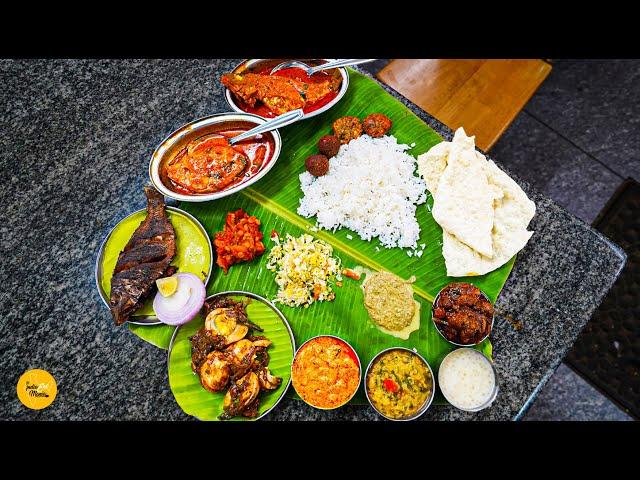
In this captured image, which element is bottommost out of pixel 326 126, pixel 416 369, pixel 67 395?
pixel 67 395

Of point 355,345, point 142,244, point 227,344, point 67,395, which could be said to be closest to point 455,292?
point 355,345

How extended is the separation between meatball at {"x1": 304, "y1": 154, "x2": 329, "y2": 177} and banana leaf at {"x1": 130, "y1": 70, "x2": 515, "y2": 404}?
10 centimetres

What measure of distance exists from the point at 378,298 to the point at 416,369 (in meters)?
0.39

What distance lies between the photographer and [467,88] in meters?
3.12

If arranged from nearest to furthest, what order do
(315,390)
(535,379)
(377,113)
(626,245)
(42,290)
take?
(315,390) → (535,379) → (42,290) → (377,113) → (626,245)

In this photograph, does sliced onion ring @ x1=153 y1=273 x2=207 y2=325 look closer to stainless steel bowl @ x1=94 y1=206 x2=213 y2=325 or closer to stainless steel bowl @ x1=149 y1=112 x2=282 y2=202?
stainless steel bowl @ x1=94 y1=206 x2=213 y2=325

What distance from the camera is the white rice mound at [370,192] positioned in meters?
2.53

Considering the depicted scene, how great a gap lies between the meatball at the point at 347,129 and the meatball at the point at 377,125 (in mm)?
53

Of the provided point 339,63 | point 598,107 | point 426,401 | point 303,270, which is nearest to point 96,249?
point 303,270

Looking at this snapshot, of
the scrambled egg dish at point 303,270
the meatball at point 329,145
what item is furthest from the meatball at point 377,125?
the scrambled egg dish at point 303,270

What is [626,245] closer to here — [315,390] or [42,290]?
[315,390]

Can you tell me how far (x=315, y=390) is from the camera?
2.18m

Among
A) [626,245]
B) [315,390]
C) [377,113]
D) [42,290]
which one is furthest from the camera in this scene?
[626,245]

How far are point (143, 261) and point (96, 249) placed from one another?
49cm
